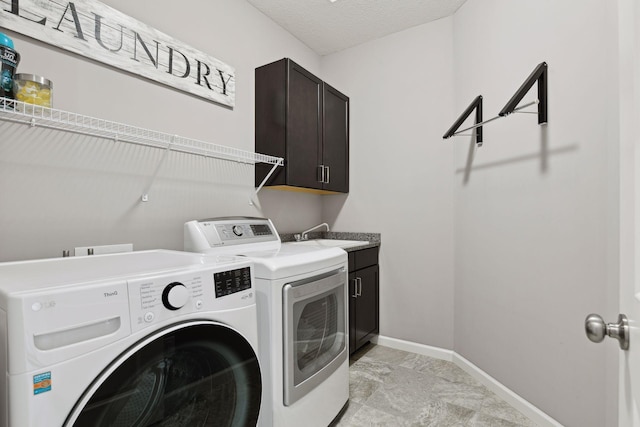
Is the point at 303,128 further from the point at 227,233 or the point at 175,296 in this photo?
the point at 175,296

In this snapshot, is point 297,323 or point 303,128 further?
point 303,128

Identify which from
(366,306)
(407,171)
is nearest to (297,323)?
(366,306)

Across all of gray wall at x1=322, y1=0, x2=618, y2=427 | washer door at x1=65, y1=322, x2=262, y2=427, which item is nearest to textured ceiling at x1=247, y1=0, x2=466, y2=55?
gray wall at x1=322, y1=0, x2=618, y2=427

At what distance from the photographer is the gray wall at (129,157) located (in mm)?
1324

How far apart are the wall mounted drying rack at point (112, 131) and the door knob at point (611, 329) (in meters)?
1.61

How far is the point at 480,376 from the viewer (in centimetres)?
214

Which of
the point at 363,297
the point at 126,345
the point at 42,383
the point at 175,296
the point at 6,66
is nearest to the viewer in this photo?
the point at 42,383

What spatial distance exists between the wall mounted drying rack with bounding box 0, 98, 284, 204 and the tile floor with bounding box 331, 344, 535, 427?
1.54 m

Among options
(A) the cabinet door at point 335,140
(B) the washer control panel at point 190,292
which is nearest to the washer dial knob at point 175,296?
(B) the washer control panel at point 190,292

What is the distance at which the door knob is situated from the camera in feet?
1.81

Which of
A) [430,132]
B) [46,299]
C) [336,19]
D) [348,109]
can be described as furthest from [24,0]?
[430,132]

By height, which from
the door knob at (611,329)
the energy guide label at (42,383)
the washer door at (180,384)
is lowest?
the washer door at (180,384)

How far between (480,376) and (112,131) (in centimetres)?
254

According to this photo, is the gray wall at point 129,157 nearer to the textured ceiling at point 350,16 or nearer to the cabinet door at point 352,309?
the textured ceiling at point 350,16
